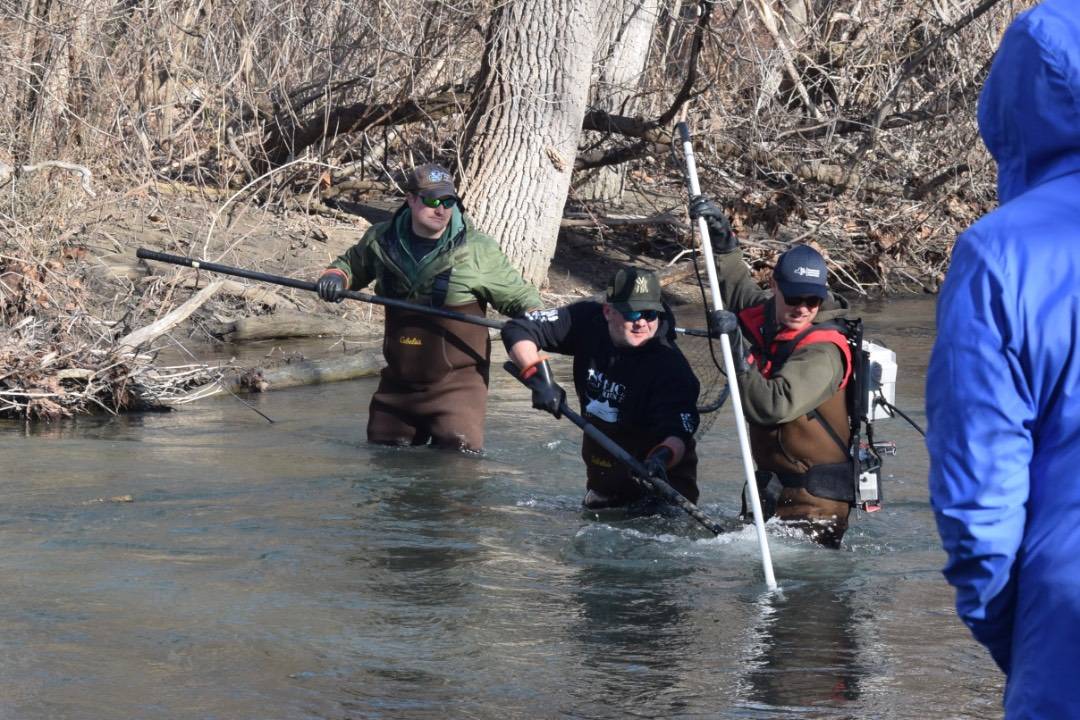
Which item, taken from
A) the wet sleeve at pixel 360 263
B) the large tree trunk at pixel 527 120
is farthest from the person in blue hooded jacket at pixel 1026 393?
the large tree trunk at pixel 527 120

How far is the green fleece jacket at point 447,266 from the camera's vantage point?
822cm

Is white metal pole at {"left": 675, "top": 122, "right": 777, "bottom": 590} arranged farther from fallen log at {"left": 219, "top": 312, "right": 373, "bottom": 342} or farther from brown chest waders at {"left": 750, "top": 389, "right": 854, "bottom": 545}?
fallen log at {"left": 219, "top": 312, "right": 373, "bottom": 342}

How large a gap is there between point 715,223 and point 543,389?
1.07 m

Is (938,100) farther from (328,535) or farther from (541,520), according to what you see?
(328,535)

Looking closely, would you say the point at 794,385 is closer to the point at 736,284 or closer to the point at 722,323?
the point at 722,323

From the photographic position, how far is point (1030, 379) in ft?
7.59

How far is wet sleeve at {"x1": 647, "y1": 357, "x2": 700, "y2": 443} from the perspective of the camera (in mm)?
6656

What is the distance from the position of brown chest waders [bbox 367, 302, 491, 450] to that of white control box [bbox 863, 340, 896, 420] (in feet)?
8.82

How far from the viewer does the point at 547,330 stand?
272 inches

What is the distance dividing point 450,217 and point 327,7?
270 inches

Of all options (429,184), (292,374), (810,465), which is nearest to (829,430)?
(810,465)

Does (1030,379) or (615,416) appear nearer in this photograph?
(1030,379)

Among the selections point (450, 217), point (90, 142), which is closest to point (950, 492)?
point (450, 217)

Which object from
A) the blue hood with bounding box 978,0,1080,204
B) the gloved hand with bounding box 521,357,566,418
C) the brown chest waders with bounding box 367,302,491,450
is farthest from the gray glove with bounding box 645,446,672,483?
the blue hood with bounding box 978,0,1080,204
